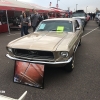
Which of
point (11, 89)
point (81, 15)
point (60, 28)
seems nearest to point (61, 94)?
point (11, 89)

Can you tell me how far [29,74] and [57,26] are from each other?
7.85 feet

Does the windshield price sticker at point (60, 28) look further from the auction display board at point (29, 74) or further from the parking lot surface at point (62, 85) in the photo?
the auction display board at point (29, 74)

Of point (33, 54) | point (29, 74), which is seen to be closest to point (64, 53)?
point (33, 54)

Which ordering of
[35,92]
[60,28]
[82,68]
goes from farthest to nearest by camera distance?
[60,28] → [82,68] → [35,92]

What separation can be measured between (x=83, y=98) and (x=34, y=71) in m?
1.27

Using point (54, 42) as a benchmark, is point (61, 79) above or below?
below

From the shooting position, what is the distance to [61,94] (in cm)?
321

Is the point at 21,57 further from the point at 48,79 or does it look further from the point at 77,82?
the point at 77,82

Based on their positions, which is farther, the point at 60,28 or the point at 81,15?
the point at 81,15

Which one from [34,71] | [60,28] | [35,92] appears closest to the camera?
[35,92]

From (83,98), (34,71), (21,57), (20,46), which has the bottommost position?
(83,98)

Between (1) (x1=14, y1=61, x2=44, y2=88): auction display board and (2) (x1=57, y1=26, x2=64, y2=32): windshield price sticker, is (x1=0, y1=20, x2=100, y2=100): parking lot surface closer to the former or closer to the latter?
(1) (x1=14, y1=61, x2=44, y2=88): auction display board

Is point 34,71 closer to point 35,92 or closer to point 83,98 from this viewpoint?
point 35,92

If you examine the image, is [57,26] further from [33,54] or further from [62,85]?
[62,85]
